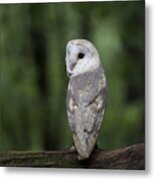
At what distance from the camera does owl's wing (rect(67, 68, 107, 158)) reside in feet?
6.30

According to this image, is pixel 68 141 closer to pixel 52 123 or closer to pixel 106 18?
pixel 52 123

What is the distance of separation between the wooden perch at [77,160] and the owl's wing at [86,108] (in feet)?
0.12

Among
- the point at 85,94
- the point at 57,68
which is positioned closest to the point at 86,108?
the point at 85,94

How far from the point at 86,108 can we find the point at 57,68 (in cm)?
18

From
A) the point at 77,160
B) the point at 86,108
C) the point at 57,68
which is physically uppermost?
the point at 57,68

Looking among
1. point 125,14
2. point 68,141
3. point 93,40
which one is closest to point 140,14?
point 125,14

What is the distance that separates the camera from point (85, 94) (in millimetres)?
1929

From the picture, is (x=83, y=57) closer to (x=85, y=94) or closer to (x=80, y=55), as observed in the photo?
(x=80, y=55)

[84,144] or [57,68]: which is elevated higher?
[57,68]

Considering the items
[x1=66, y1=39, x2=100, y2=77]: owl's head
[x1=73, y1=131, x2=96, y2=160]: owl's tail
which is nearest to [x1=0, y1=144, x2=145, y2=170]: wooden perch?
[x1=73, y1=131, x2=96, y2=160]: owl's tail

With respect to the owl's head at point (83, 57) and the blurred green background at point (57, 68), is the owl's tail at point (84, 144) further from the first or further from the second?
the owl's head at point (83, 57)

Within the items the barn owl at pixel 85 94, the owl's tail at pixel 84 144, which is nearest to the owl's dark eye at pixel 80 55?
the barn owl at pixel 85 94

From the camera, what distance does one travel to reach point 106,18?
1911 millimetres

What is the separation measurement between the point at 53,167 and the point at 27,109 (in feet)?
0.75
